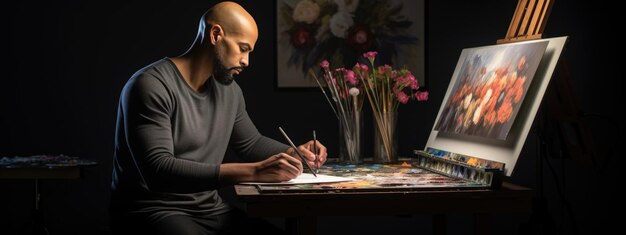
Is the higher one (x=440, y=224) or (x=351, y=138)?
(x=351, y=138)

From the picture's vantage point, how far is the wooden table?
85.0 inches

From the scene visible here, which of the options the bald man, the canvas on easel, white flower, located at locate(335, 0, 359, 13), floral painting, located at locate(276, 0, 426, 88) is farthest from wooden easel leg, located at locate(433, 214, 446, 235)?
white flower, located at locate(335, 0, 359, 13)

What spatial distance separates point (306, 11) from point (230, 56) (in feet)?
4.57

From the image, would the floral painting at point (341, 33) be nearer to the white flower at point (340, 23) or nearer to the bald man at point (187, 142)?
the white flower at point (340, 23)


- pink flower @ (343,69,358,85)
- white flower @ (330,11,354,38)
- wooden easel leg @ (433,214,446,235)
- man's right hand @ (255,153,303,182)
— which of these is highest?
white flower @ (330,11,354,38)

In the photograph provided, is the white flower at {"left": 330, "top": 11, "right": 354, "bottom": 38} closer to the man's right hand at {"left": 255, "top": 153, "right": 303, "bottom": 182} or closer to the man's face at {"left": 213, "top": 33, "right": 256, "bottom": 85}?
the man's face at {"left": 213, "top": 33, "right": 256, "bottom": 85}

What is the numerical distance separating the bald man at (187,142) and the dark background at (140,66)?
1152 mm

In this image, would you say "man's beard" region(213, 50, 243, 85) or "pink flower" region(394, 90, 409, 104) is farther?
"pink flower" region(394, 90, 409, 104)

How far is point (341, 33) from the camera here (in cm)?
399

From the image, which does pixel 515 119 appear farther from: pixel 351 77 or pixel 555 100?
pixel 351 77

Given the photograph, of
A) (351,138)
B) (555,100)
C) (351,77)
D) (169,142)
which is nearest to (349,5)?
(351,77)

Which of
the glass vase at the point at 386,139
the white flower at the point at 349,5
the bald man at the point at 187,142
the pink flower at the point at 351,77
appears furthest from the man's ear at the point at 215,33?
the white flower at the point at 349,5

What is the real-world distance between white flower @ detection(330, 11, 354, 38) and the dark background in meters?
0.30

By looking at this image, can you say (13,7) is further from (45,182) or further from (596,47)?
(596,47)
